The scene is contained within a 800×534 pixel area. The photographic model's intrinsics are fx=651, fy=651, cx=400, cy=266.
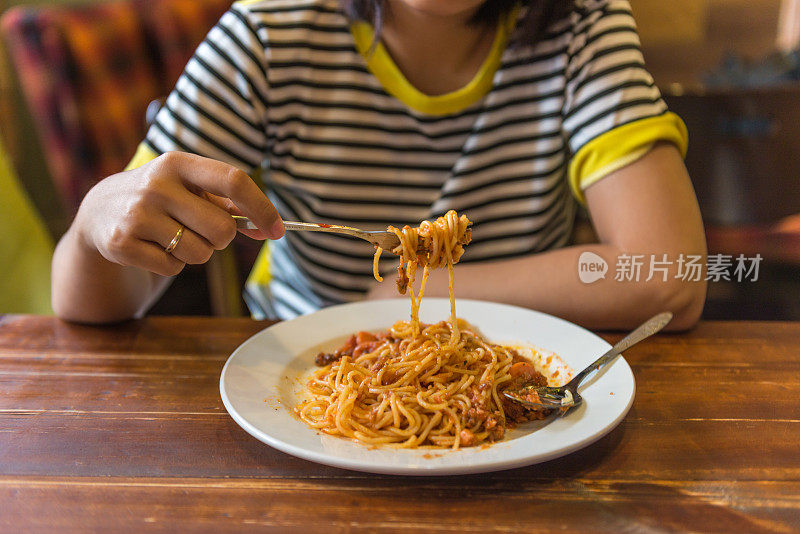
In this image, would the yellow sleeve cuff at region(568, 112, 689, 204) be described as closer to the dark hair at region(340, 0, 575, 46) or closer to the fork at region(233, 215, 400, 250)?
the dark hair at region(340, 0, 575, 46)

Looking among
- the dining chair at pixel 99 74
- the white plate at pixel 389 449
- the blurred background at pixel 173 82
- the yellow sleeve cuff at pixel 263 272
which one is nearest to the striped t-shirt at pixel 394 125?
the yellow sleeve cuff at pixel 263 272

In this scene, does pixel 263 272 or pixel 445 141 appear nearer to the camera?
pixel 445 141

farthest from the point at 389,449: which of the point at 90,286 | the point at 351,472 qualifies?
the point at 90,286

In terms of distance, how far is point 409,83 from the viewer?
1.49 meters

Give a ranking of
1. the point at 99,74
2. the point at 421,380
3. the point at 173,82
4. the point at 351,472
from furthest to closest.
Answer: the point at 173,82
the point at 99,74
the point at 421,380
the point at 351,472

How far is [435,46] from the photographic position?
1498 millimetres

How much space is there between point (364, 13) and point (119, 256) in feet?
2.55

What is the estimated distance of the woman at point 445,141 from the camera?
1.29m

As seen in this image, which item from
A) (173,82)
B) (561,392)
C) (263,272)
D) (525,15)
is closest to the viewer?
(561,392)

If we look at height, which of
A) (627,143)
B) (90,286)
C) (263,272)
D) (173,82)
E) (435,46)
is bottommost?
(263,272)

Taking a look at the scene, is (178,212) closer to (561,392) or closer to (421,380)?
(421,380)

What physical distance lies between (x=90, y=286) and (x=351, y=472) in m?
0.71

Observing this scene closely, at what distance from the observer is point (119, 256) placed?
102cm

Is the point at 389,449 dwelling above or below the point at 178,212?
below
